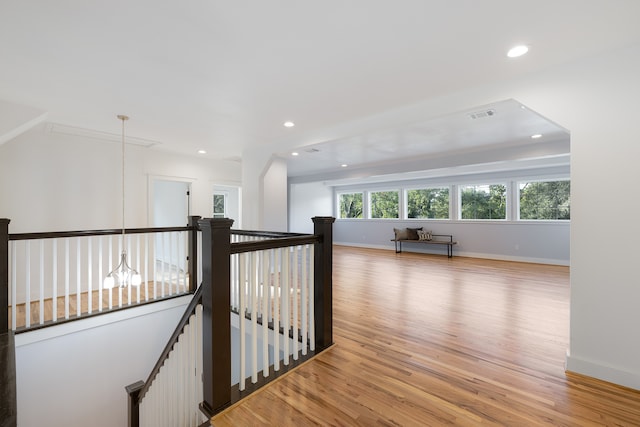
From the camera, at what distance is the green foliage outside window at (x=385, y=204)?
351 inches

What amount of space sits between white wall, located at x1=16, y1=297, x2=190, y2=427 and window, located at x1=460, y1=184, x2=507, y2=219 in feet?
24.1

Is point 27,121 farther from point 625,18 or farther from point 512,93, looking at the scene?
point 625,18

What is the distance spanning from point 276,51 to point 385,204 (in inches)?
299

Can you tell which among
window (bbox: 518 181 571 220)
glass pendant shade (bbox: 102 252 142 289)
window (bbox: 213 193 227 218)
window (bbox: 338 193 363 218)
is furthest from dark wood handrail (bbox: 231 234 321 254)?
window (bbox: 338 193 363 218)

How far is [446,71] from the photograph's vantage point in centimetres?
234

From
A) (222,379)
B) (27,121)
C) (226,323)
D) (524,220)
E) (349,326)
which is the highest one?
(27,121)

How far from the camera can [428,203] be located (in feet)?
26.9

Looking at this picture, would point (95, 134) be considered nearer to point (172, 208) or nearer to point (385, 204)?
point (172, 208)

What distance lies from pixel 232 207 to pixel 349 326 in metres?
5.95

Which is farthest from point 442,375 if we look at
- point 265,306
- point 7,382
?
point 7,382

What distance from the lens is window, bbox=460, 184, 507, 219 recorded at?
23.0ft

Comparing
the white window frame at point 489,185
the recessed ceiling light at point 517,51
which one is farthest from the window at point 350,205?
the recessed ceiling light at point 517,51

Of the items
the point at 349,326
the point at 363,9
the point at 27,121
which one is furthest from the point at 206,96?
the point at 349,326

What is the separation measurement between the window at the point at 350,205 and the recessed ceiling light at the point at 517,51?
25.2 ft
